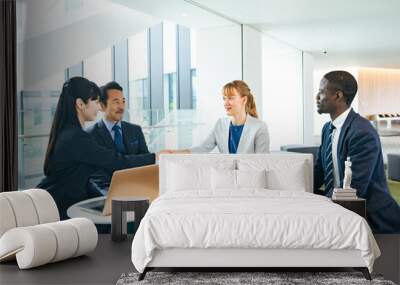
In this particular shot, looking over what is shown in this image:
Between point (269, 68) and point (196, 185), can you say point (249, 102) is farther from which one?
point (196, 185)

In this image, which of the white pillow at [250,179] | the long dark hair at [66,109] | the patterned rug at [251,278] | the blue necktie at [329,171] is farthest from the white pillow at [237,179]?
the long dark hair at [66,109]

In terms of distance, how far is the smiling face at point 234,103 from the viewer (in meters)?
7.90

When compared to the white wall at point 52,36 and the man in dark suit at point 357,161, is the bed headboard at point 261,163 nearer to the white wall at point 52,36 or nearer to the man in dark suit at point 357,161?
the man in dark suit at point 357,161

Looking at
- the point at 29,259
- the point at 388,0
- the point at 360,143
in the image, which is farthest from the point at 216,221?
the point at 388,0

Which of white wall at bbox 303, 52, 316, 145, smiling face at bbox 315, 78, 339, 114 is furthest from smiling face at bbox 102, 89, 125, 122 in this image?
smiling face at bbox 315, 78, 339, 114

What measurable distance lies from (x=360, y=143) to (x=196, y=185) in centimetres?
196

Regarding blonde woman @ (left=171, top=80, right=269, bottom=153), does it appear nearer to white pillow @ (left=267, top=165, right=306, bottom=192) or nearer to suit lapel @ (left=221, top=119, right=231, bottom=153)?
suit lapel @ (left=221, top=119, right=231, bottom=153)

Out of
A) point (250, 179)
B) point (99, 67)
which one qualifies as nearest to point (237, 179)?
point (250, 179)

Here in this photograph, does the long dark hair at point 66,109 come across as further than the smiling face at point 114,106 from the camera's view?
No

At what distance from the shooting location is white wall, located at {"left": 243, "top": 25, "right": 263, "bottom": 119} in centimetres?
842

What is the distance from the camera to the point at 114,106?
7.70 m

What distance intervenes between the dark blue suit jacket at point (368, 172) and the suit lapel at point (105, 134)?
2.49 m

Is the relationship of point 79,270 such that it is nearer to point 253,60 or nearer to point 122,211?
point 122,211

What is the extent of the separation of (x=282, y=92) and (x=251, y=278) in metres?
4.21
